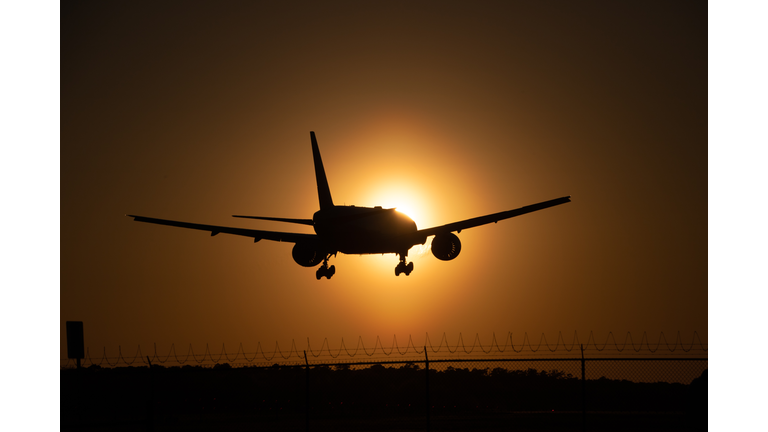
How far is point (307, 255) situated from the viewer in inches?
1950

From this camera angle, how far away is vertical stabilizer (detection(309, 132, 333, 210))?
4656cm

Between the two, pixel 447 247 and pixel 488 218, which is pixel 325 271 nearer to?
pixel 447 247

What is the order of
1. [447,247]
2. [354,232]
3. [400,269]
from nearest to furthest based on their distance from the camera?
[354,232] → [447,247] → [400,269]

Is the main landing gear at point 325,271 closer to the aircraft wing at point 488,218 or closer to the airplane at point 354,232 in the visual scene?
the airplane at point 354,232

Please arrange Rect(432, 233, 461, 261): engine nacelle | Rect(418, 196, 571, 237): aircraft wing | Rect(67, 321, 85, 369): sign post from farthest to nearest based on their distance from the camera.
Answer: Rect(432, 233, 461, 261): engine nacelle, Rect(418, 196, 571, 237): aircraft wing, Rect(67, 321, 85, 369): sign post

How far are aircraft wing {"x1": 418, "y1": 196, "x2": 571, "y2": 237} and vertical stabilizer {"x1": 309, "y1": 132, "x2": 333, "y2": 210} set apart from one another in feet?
23.2

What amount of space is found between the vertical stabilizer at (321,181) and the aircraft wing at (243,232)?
3.23 metres

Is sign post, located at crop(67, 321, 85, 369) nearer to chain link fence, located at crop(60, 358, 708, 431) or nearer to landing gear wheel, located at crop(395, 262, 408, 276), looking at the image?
chain link fence, located at crop(60, 358, 708, 431)

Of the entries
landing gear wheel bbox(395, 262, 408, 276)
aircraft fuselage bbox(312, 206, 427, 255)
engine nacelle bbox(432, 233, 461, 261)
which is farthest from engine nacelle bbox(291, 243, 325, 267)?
engine nacelle bbox(432, 233, 461, 261)

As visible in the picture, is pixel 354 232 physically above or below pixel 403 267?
above

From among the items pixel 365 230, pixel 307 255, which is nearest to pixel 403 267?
pixel 365 230

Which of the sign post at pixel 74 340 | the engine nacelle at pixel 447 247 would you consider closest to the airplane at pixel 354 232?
the engine nacelle at pixel 447 247

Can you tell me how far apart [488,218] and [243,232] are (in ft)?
53.1

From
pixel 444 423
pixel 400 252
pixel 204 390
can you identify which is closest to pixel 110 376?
pixel 444 423
